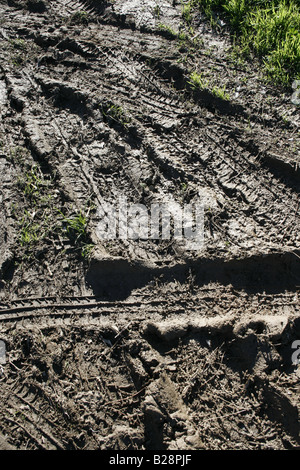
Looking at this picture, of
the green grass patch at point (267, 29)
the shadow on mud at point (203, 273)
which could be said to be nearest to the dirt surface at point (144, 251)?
the shadow on mud at point (203, 273)

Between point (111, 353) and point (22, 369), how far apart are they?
65 centimetres

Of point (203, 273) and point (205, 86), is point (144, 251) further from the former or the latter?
point (205, 86)

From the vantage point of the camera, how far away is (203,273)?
10.0ft

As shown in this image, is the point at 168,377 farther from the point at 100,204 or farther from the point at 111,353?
the point at 100,204

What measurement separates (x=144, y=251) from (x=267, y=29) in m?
2.92

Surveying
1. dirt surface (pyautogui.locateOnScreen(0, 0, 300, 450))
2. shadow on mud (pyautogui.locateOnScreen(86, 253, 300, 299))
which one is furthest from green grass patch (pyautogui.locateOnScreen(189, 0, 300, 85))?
shadow on mud (pyautogui.locateOnScreen(86, 253, 300, 299))

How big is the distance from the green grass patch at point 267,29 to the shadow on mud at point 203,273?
2.01 metres

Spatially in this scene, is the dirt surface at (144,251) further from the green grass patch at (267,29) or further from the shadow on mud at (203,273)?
the green grass patch at (267,29)

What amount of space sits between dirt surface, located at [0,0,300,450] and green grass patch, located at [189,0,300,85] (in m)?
0.17

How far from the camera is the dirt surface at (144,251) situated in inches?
99.6

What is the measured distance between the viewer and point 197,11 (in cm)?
452

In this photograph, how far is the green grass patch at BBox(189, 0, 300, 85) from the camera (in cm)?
392

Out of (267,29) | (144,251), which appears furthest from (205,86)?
(144,251)

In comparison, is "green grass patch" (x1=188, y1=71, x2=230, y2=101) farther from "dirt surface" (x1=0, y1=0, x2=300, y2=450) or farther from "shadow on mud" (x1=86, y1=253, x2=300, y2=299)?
"shadow on mud" (x1=86, y1=253, x2=300, y2=299)
